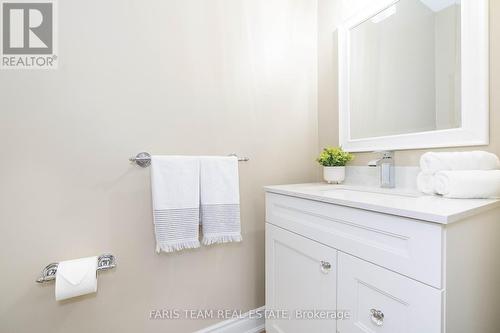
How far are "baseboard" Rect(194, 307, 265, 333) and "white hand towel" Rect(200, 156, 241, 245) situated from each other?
48cm

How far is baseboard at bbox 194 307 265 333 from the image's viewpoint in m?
1.22

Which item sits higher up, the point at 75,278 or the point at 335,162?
the point at 335,162

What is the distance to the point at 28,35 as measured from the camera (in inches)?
36.1

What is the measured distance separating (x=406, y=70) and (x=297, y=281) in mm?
1051

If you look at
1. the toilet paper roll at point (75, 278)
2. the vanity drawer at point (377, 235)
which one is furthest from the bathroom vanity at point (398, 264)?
the toilet paper roll at point (75, 278)

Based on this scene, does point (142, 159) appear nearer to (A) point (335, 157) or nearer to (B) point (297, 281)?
(B) point (297, 281)

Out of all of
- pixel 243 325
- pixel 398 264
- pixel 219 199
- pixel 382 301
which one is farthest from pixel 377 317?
pixel 243 325

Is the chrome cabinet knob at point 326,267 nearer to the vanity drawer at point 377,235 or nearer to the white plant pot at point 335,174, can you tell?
the vanity drawer at point 377,235

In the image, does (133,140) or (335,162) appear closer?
(133,140)

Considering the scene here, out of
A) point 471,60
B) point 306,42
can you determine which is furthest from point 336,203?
point 306,42

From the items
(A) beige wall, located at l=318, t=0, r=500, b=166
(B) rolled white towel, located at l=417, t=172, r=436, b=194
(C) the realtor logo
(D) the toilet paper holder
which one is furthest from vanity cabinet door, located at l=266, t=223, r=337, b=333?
(C) the realtor logo

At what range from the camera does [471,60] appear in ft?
2.77

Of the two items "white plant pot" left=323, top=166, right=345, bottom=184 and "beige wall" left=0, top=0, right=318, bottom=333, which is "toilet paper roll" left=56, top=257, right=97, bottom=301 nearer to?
"beige wall" left=0, top=0, right=318, bottom=333

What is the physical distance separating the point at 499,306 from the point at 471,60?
0.80 meters
